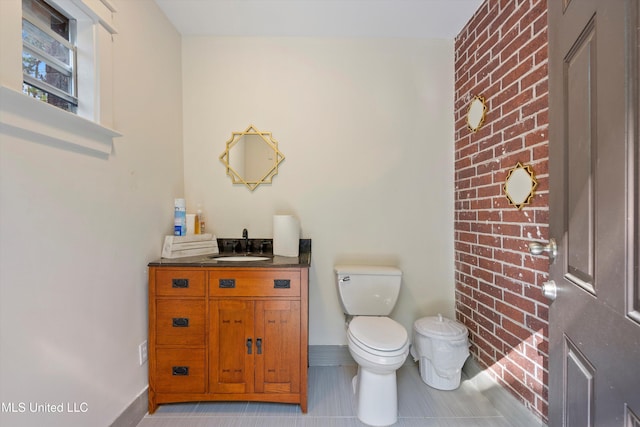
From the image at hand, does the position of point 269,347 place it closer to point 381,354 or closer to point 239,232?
point 381,354

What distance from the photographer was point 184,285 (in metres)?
1.64

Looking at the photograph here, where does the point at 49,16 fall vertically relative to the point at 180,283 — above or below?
above

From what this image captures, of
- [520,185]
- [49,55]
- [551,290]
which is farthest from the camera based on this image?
[520,185]

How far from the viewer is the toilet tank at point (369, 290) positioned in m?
2.00

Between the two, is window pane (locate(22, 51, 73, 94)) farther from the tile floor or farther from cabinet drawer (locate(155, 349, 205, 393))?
the tile floor

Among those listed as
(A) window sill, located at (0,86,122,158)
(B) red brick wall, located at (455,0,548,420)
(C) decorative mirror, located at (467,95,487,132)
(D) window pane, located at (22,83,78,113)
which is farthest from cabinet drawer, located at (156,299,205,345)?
(C) decorative mirror, located at (467,95,487,132)

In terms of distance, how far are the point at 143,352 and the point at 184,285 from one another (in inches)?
18.2

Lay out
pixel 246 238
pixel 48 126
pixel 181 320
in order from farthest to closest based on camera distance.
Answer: pixel 246 238 → pixel 181 320 → pixel 48 126

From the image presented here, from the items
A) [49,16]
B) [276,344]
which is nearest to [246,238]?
[276,344]

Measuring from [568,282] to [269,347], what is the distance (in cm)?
144

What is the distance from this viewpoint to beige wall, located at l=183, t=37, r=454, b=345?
2.21 metres

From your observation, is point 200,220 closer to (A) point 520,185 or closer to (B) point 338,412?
(B) point 338,412

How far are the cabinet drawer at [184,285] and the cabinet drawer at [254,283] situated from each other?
64mm

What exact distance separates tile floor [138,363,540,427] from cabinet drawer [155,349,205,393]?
152mm
